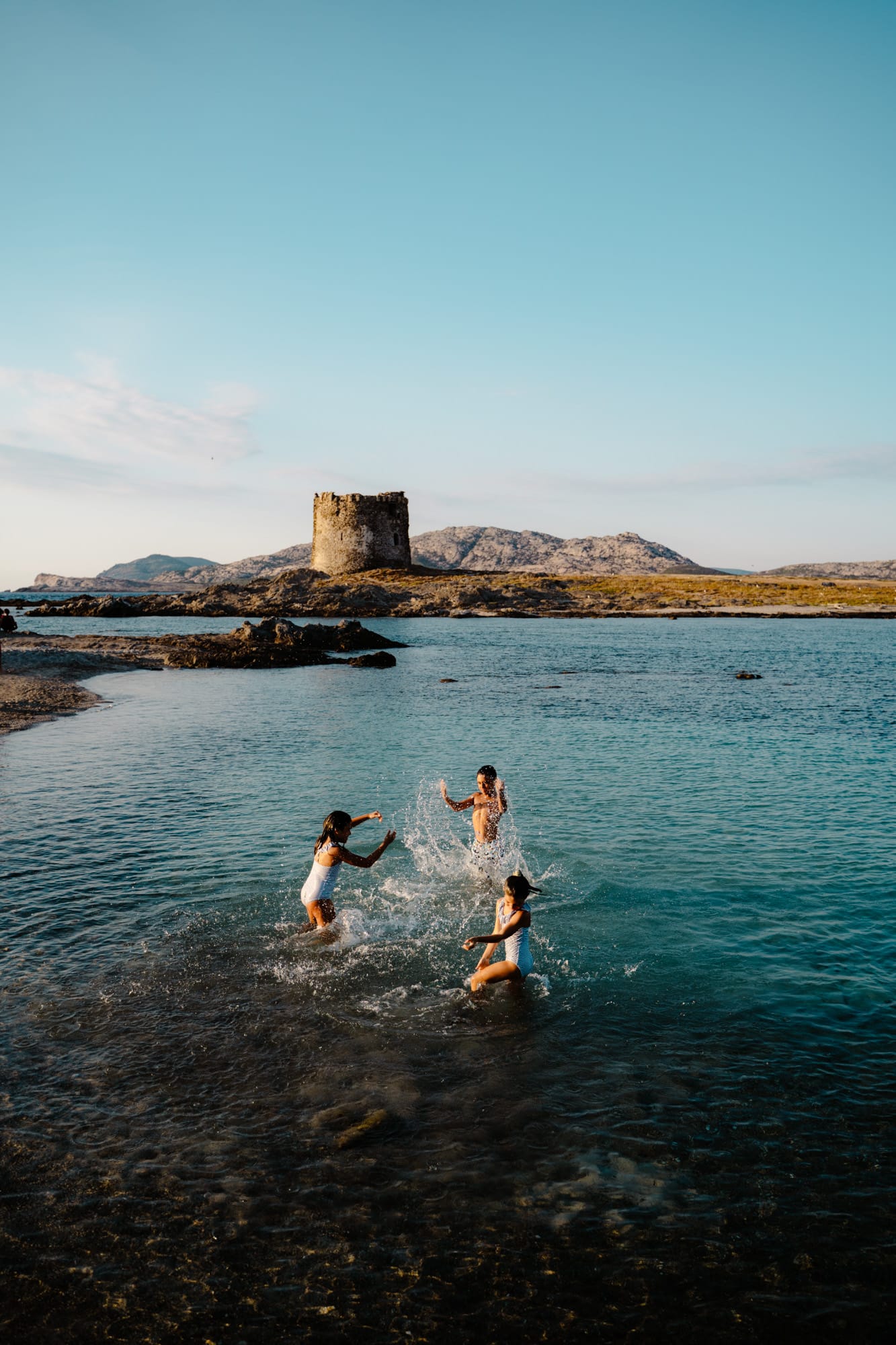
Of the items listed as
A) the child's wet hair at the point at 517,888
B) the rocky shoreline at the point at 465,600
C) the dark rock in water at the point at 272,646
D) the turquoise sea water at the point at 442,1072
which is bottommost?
the turquoise sea water at the point at 442,1072

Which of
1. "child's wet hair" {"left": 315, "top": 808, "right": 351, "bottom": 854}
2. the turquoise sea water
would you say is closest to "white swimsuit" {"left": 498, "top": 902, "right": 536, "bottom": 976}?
the turquoise sea water

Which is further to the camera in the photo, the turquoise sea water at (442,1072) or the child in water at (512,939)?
the child in water at (512,939)

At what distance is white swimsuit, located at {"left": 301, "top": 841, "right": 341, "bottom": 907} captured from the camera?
1134cm

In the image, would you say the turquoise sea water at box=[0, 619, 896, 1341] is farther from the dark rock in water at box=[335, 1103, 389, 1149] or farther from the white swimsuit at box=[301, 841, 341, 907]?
the white swimsuit at box=[301, 841, 341, 907]

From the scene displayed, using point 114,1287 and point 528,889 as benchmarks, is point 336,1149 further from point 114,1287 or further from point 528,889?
point 528,889

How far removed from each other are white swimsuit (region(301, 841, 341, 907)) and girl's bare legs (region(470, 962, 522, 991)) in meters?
2.43

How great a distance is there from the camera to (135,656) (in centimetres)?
5206

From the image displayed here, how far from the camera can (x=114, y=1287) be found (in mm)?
5715

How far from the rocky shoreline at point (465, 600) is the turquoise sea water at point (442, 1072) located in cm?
8406


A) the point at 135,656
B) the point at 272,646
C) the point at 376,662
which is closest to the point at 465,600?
the point at 272,646

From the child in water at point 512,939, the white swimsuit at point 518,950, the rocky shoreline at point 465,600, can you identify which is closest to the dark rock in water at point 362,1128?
the child in water at point 512,939

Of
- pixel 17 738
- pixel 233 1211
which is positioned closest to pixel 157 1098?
pixel 233 1211

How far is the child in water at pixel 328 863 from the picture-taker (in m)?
11.1

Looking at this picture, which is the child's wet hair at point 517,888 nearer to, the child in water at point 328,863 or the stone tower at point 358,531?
the child in water at point 328,863
